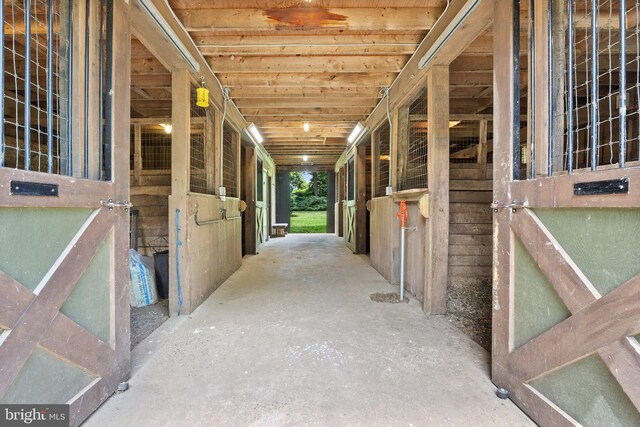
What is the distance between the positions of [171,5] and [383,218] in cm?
349

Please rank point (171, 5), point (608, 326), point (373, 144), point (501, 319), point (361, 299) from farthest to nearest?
point (373, 144) < point (361, 299) < point (171, 5) < point (501, 319) < point (608, 326)

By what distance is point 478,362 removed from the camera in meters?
1.98

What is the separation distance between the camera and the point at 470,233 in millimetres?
3574

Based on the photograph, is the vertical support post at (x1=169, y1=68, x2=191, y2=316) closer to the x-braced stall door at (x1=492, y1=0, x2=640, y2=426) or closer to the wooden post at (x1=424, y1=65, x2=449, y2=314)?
the wooden post at (x1=424, y1=65, x2=449, y2=314)

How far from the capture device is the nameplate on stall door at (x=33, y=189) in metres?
1.13

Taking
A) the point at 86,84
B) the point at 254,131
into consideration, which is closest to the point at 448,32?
the point at 86,84

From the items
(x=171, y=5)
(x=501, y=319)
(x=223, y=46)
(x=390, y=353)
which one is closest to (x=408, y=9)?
(x=223, y=46)

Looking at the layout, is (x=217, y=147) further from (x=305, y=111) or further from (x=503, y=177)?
(x=503, y=177)

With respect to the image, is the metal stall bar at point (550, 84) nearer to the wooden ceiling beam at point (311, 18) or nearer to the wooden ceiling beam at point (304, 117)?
the wooden ceiling beam at point (311, 18)

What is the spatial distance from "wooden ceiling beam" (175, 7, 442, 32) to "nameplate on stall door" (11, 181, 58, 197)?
2054mm

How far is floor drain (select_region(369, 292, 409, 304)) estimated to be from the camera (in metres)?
3.28

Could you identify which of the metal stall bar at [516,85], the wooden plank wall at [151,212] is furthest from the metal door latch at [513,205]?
the wooden plank wall at [151,212]

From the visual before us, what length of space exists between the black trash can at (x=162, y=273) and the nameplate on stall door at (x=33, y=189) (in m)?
2.22

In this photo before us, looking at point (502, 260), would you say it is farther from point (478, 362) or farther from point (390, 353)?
point (390, 353)
